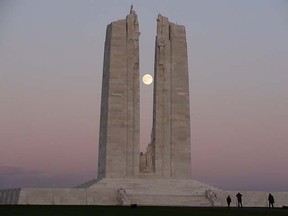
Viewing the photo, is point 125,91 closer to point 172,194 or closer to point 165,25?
point 165,25

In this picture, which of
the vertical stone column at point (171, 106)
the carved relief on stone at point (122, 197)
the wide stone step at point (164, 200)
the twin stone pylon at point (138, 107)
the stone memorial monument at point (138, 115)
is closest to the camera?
the carved relief on stone at point (122, 197)

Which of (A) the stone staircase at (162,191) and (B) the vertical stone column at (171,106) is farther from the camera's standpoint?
(B) the vertical stone column at (171,106)

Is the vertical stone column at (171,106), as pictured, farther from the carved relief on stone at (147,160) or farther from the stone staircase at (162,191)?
the stone staircase at (162,191)

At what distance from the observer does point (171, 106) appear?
46.7 metres

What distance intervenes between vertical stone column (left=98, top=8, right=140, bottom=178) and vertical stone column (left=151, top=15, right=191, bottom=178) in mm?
1630

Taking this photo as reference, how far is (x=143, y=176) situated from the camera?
4575 centimetres

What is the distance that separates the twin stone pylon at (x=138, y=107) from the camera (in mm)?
45469

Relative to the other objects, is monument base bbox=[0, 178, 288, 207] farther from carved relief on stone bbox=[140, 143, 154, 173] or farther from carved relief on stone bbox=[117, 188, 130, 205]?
carved relief on stone bbox=[140, 143, 154, 173]

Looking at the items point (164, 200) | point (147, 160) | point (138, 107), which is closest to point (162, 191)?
point (164, 200)

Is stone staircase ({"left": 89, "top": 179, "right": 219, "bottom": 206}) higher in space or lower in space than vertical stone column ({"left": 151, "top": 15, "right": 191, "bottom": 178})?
lower

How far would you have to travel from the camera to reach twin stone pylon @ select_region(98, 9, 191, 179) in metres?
45.5

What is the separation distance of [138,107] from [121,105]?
1.31 m
